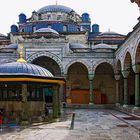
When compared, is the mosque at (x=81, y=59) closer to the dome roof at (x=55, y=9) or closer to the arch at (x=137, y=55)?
the arch at (x=137, y=55)

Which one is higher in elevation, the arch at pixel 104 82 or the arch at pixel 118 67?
the arch at pixel 118 67

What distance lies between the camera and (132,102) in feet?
84.1

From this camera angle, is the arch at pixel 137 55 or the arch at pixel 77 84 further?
the arch at pixel 77 84

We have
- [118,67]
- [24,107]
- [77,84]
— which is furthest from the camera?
[77,84]

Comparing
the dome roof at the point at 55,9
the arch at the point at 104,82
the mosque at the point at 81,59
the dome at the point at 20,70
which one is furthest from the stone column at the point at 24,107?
the dome roof at the point at 55,9

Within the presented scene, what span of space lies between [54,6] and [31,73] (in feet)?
84.0

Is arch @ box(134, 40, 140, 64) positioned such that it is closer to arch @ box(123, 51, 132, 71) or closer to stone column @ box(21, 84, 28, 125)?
arch @ box(123, 51, 132, 71)

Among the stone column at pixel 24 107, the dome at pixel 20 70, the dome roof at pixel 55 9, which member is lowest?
the stone column at pixel 24 107

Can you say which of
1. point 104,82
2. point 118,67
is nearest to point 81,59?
point 118,67

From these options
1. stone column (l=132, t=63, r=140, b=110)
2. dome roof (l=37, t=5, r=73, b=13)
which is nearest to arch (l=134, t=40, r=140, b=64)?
stone column (l=132, t=63, r=140, b=110)

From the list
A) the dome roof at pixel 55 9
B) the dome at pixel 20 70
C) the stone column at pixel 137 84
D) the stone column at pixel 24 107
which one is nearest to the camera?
the stone column at pixel 24 107

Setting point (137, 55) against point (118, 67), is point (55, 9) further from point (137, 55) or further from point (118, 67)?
point (137, 55)

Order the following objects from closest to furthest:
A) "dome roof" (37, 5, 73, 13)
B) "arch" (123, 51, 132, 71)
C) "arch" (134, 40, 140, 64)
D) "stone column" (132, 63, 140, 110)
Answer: "arch" (134, 40, 140, 64), "stone column" (132, 63, 140, 110), "arch" (123, 51, 132, 71), "dome roof" (37, 5, 73, 13)

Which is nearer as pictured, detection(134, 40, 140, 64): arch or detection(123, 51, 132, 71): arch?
detection(134, 40, 140, 64): arch
